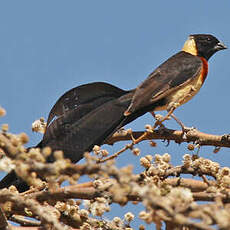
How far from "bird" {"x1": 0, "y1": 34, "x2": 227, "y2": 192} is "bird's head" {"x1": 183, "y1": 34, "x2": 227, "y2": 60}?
0.01 metres

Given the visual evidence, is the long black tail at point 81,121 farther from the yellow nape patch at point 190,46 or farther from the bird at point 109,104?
the yellow nape patch at point 190,46

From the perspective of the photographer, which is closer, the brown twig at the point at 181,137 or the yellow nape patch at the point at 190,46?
the brown twig at the point at 181,137

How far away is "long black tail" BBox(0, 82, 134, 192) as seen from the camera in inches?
94.5

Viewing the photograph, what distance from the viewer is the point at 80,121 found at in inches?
107

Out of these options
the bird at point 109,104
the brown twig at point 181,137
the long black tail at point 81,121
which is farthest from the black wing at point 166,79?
the long black tail at point 81,121

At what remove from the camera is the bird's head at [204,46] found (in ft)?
17.6

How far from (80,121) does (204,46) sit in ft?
9.82

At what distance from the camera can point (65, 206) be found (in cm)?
233

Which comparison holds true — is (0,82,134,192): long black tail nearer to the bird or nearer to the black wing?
the bird

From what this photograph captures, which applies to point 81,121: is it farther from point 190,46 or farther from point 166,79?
point 190,46

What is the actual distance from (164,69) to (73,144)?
2.15 meters

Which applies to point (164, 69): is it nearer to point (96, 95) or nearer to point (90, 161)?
point (96, 95)

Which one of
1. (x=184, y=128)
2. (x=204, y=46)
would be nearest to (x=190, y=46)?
(x=204, y=46)

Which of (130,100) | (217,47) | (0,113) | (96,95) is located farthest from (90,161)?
(217,47)
